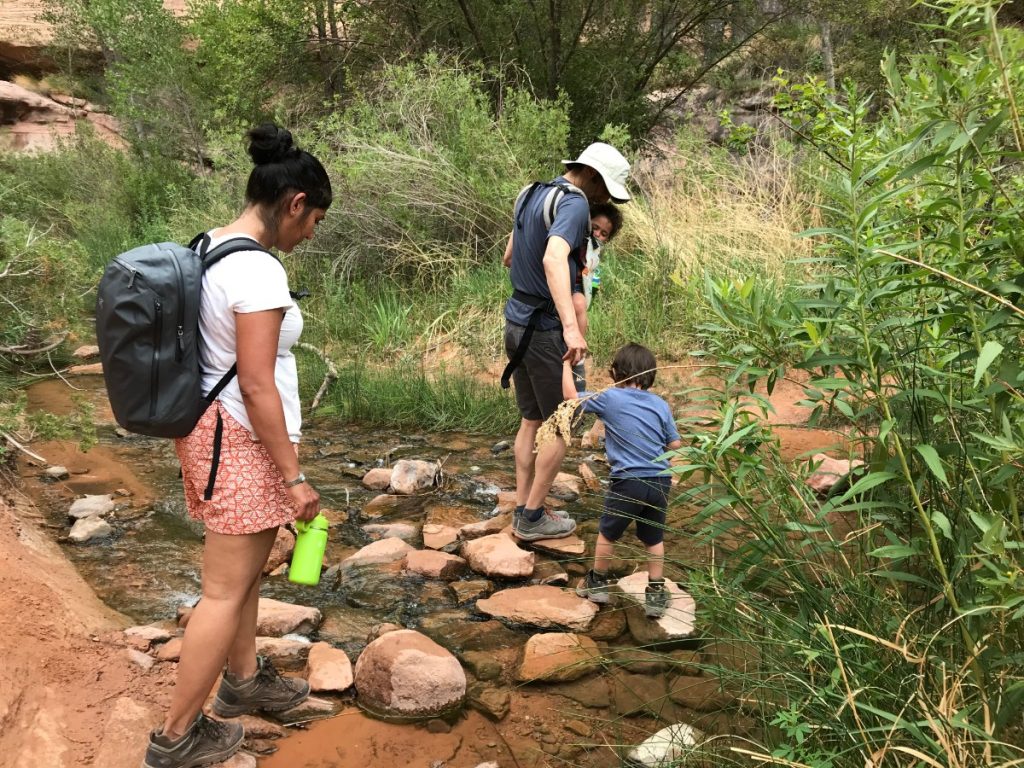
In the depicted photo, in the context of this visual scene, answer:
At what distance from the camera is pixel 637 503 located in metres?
3.23

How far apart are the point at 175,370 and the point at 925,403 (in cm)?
198

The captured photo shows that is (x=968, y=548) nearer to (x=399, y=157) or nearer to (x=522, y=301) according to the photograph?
(x=522, y=301)

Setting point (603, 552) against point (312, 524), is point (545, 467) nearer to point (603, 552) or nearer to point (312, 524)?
point (603, 552)

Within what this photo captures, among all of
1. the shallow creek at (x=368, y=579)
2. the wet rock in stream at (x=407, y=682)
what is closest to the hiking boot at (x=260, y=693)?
the shallow creek at (x=368, y=579)

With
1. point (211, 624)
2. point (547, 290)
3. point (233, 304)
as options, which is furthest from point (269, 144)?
point (547, 290)

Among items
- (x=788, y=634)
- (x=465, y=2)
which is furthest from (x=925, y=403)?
(x=465, y=2)

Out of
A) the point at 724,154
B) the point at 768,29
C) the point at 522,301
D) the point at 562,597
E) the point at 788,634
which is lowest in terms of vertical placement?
the point at 562,597

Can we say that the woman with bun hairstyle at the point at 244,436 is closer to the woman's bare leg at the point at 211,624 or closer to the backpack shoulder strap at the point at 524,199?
the woman's bare leg at the point at 211,624

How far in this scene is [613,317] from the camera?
6.89 metres

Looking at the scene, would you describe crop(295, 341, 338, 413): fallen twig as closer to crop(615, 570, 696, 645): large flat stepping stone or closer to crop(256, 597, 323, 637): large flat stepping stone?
crop(256, 597, 323, 637): large flat stepping stone

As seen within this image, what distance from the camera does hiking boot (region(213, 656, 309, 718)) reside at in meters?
2.57

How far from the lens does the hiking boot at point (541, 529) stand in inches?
161

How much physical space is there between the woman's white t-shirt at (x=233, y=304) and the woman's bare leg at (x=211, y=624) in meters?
0.37

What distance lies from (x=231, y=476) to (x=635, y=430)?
169cm
